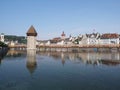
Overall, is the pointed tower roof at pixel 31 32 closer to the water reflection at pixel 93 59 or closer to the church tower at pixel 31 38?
the church tower at pixel 31 38

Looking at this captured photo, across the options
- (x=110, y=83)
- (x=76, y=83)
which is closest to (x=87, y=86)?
(x=76, y=83)

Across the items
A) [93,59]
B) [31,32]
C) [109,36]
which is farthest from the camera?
[109,36]

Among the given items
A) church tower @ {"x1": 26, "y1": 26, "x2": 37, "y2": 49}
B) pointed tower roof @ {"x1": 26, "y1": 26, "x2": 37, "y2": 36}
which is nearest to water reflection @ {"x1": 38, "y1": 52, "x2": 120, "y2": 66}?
church tower @ {"x1": 26, "y1": 26, "x2": 37, "y2": 49}

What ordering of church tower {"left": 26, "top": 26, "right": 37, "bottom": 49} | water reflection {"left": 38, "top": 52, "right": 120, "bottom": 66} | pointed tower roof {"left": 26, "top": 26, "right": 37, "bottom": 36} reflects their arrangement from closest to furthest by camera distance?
1. water reflection {"left": 38, "top": 52, "right": 120, "bottom": 66}
2. church tower {"left": 26, "top": 26, "right": 37, "bottom": 49}
3. pointed tower roof {"left": 26, "top": 26, "right": 37, "bottom": 36}

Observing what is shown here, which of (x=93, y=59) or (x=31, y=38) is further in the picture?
(x=31, y=38)

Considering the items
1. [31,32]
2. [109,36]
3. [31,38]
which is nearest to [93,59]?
[31,38]

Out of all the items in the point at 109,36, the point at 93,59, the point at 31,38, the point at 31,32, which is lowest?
the point at 93,59

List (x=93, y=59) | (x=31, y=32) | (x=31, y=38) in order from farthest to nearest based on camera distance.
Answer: (x=31, y=32) → (x=31, y=38) → (x=93, y=59)

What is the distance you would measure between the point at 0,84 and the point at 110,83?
766 cm

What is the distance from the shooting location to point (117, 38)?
7500cm

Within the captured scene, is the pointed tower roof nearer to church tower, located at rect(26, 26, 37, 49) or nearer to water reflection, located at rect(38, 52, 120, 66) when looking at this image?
church tower, located at rect(26, 26, 37, 49)

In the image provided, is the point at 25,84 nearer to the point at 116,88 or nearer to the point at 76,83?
Result: the point at 76,83

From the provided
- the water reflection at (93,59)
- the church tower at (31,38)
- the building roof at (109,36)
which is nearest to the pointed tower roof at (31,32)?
the church tower at (31,38)

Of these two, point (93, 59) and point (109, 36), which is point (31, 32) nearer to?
point (93, 59)
